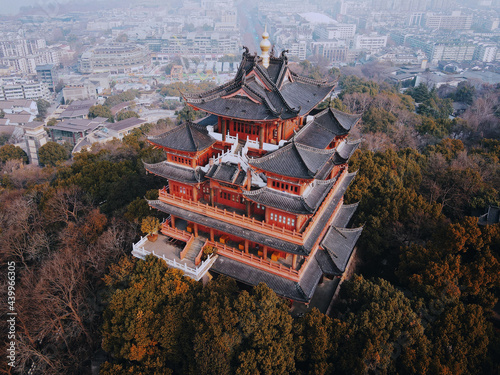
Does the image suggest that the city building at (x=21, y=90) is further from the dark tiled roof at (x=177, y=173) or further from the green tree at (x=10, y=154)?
the dark tiled roof at (x=177, y=173)

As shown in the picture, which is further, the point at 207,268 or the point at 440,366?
the point at 207,268

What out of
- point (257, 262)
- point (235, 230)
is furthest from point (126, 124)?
point (257, 262)

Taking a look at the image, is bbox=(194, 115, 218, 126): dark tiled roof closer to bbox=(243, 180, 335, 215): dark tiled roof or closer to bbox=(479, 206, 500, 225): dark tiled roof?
bbox=(243, 180, 335, 215): dark tiled roof

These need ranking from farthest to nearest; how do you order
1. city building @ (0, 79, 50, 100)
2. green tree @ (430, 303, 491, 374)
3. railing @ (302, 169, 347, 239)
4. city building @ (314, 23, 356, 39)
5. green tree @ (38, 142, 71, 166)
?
1. city building @ (314, 23, 356, 39)
2. city building @ (0, 79, 50, 100)
3. green tree @ (38, 142, 71, 166)
4. railing @ (302, 169, 347, 239)
5. green tree @ (430, 303, 491, 374)

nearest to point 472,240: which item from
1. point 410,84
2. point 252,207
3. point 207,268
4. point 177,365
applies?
point 252,207

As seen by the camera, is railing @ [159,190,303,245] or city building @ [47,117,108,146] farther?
city building @ [47,117,108,146]

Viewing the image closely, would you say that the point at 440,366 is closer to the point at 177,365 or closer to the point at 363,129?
the point at 177,365

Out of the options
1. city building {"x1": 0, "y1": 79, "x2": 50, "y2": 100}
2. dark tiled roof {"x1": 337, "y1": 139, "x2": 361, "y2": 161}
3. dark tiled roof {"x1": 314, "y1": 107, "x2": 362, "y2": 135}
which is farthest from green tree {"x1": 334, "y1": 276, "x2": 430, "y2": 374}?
city building {"x1": 0, "y1": 79, "x2": 50, "y2": 100}

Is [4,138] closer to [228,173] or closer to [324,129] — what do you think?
[228,173]
